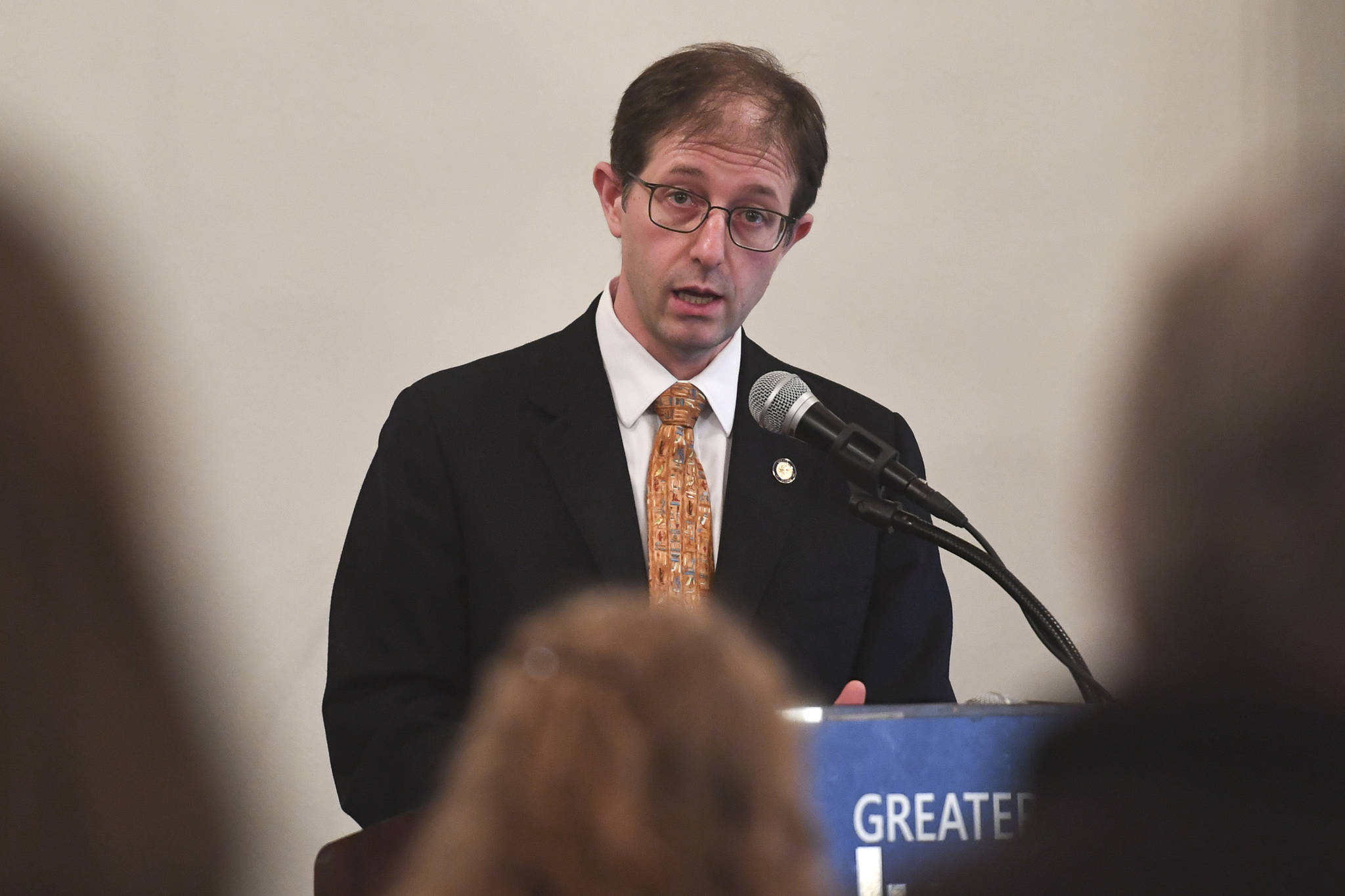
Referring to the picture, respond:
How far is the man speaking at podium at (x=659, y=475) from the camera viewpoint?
6.01 ft

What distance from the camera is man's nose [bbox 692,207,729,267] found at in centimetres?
190

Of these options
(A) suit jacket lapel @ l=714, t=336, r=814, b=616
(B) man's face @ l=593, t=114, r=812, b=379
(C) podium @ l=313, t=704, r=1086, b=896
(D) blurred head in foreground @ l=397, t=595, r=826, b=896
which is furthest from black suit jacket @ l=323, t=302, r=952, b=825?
(D) blurred head in foreground @ l=397, t=595, r=826, b=896

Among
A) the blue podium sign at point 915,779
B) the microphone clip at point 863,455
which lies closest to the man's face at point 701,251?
the microphone clip at point 863,455

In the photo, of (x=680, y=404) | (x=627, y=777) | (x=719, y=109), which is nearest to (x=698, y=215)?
(x=719, y=109)

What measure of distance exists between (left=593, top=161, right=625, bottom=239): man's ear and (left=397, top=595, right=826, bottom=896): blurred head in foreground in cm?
147

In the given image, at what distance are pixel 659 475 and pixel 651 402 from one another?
5.0 inches

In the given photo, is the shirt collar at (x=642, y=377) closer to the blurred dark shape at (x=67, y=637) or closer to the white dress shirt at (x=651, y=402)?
the white dress shirt at (x=651, y=402)

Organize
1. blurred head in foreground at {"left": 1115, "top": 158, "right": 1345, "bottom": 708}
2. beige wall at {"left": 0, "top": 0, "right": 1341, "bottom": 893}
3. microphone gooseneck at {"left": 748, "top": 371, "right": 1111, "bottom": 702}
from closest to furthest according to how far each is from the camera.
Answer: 1. blurred head in foreground at {"left": 1115, "top": 158, "right": 1345, "bottom": 708}
2. microphone gooseneck at {"left": 748, "top": 371, "right": 1111, "bottom": 702}
3. beige wall at {"left": 0, "top": 0, "right": 1341, "bottom": 893}

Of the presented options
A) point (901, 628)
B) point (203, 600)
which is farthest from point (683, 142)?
point (203, 600)

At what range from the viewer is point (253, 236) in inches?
103

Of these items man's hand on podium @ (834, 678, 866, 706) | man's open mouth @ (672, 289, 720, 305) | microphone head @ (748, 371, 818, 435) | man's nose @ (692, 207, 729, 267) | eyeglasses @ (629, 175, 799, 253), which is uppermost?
eyeglasses @ (629, 175, 799, 253)

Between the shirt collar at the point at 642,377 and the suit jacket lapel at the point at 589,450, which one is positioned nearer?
the suit jacket lapel at the point at 589,450

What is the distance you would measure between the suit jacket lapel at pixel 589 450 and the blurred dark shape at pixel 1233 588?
1190 mm

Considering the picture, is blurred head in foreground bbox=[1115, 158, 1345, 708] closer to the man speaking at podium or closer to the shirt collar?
the man speaking at podium
